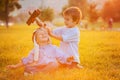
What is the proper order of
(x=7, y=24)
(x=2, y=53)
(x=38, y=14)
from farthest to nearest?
(x=7, y=24)
(x=2, y=53)
(x=38, y=14)

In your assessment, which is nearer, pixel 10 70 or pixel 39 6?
pixel 10 70

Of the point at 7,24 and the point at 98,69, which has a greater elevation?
the point at 7,24

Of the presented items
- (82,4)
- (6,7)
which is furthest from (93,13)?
(6,7)

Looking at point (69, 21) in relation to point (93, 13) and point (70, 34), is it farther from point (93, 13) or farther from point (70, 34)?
point (93, 13)

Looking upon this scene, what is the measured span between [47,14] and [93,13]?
493mm

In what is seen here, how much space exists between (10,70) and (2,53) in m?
0.25

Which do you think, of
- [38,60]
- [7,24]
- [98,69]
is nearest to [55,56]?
[38,60]

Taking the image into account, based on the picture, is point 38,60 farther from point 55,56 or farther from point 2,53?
point 2,53

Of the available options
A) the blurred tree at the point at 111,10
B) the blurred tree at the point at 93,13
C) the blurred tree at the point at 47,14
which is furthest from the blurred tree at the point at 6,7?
the blurred tree at the point at 111,10

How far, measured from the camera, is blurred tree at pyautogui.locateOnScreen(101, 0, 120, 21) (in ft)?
12.3

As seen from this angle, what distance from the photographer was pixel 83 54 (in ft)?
11.7

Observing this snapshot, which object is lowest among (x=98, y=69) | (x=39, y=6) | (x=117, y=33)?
(x=98, y=69)

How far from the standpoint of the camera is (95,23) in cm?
387

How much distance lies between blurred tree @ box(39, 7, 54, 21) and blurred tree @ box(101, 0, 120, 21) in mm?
549
